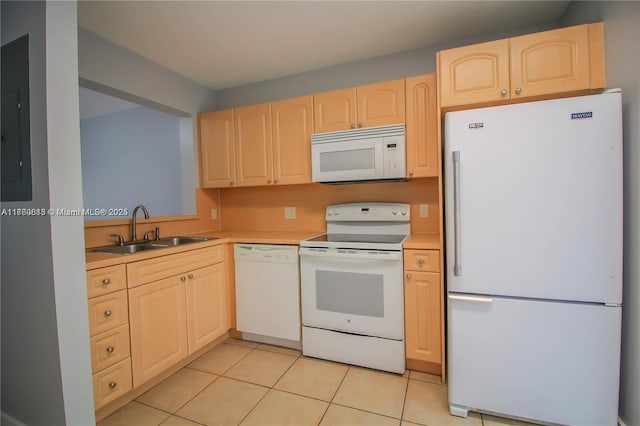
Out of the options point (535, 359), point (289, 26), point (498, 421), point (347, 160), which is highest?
point (289, 26)

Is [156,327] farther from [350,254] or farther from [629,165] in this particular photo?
[629,165]

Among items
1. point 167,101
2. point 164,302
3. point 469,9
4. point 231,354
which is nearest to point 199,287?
point 164,302

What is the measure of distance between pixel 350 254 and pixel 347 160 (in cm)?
74

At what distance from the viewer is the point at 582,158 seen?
135 centimetres

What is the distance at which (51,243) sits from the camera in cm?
117

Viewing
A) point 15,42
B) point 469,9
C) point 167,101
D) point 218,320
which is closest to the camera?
Result: point 15,42

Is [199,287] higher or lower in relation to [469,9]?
lower

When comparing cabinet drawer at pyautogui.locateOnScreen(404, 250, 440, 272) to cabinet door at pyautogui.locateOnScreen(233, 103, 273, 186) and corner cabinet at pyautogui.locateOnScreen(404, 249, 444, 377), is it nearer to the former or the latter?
corner cabinet at pyautogui.locateOnScreen(404, 249, 444, 377)

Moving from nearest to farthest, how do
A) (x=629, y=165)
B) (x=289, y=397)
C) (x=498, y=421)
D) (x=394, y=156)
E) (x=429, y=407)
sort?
(x=629, y=165), (x=498, y=421), (x=429, y=407), (x=289, y=397), (x=394, y=156)

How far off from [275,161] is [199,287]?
122cm

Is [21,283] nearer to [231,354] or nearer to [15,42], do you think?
[15,42]

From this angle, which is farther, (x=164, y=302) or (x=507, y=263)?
(x=164, y=302)

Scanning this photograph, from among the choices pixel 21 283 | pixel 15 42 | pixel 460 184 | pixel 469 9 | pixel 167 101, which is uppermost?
pixel 469 9

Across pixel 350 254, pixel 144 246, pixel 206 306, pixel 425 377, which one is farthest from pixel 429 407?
pixel 144 246
